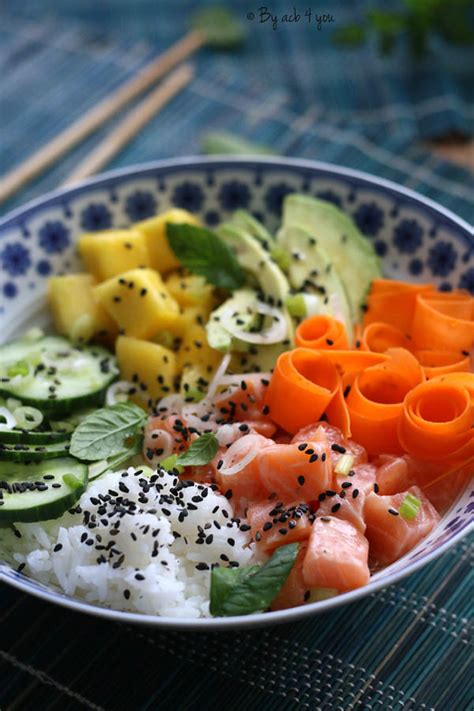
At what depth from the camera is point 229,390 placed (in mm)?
3287

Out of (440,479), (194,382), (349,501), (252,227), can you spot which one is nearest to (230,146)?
(252,227)

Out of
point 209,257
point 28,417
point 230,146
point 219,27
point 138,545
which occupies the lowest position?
point 138,545

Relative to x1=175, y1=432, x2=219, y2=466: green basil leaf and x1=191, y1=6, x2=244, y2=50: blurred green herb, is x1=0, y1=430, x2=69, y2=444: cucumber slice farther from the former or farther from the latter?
x1=191, y1=6, x2=244, y2=50: blurred green herb

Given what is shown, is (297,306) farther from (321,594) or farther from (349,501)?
(321,594)

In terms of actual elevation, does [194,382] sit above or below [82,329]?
below

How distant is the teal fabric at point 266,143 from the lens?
2859 mm

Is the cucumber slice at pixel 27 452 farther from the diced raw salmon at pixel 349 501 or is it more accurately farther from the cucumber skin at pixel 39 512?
the diced raw salmon at pixel 349 501

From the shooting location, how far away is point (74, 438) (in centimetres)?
309

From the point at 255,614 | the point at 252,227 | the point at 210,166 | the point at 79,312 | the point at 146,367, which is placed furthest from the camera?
the point at 210,166

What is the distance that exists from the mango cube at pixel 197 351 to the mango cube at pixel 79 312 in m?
0.38

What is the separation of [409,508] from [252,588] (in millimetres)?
610

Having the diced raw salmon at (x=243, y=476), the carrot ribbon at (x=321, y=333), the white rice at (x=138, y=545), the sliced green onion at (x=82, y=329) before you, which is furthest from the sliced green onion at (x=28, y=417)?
the carrot ribbon at (x=321, y=333)

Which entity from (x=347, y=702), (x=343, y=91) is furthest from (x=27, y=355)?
(x=343, y=91)

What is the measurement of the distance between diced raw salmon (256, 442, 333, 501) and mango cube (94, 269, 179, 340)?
0.91m
